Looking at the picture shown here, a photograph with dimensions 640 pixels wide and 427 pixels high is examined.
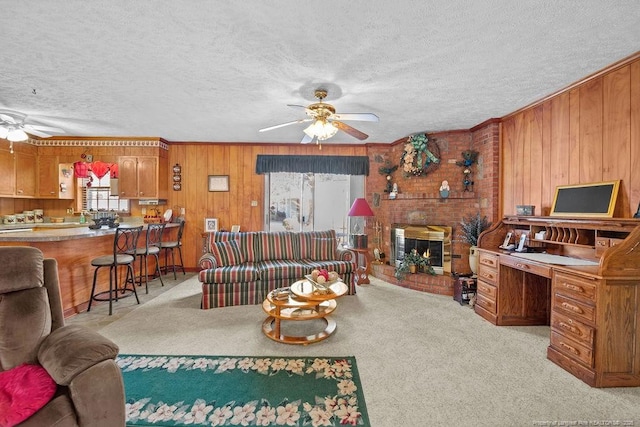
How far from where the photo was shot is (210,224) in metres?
5.43

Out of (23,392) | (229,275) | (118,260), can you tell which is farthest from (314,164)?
(23,392)

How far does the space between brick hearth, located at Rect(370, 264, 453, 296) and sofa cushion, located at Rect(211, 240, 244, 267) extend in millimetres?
2504

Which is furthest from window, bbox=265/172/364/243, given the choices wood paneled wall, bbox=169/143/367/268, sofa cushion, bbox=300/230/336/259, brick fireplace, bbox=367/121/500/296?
sofa cushion, bbox=300/230/336/259

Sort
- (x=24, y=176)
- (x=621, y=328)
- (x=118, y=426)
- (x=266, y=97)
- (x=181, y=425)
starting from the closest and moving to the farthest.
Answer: (x=118, y=426) → (x=181, y=425) → (x=621, y=328) → (x=266, y=97) → (x=24, y=176)

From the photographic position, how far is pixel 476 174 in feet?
14.0

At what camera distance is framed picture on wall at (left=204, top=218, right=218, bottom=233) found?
543cm

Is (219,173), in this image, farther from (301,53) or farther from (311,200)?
(301,53)

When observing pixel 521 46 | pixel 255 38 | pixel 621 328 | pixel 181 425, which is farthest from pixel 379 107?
pixel 181 425

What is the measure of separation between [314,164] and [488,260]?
341 cm

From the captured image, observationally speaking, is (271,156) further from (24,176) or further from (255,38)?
(24,176)

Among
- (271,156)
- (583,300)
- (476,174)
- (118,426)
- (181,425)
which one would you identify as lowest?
(181,425)

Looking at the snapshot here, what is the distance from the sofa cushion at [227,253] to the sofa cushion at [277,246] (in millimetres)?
301

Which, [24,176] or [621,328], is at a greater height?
[24,176]

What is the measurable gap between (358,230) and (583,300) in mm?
3575
